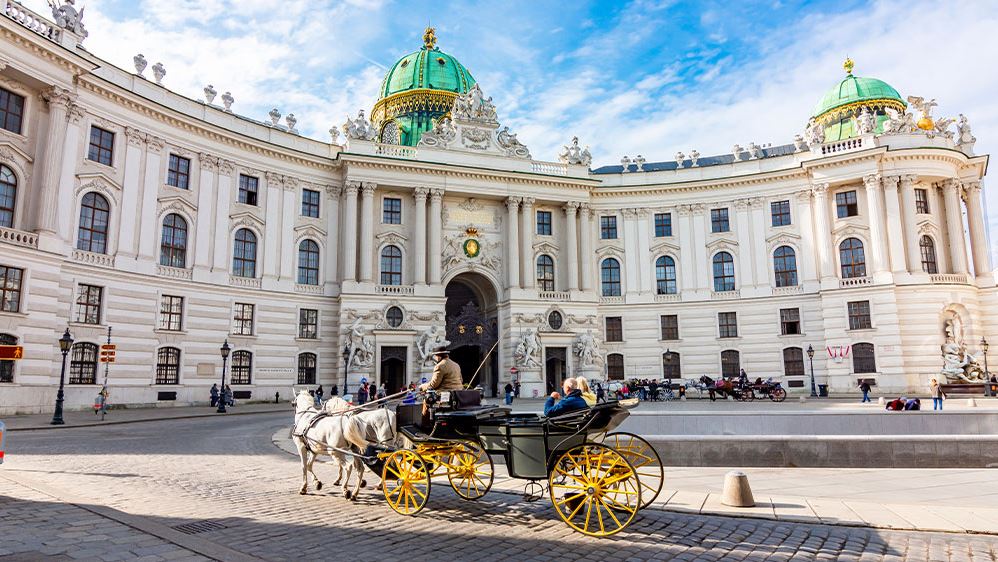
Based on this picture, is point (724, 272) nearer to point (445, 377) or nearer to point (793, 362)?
point (793, 362)

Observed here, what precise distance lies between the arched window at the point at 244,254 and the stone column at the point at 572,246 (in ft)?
69.2

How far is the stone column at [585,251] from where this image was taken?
43938 millimetres

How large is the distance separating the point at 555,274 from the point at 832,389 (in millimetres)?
19558

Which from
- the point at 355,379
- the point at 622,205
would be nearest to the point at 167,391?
the point at 355,379

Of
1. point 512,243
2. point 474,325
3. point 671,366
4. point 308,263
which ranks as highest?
point 512,243

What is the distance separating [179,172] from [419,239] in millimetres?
14543

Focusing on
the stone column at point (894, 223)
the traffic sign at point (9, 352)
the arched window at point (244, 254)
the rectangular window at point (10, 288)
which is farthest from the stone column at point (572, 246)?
the traffic sign at point (9, 352)

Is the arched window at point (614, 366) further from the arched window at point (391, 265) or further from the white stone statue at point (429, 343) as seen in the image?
the arched window at point (391, 265)

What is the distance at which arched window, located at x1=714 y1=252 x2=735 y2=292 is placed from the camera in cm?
4409

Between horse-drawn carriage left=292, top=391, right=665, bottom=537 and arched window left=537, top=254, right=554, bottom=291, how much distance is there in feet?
113

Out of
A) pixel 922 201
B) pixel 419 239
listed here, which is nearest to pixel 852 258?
pixel 922 201

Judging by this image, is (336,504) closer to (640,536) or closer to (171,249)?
(640,536)

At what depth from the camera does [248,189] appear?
36844 millimetres

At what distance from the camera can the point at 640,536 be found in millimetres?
7461
